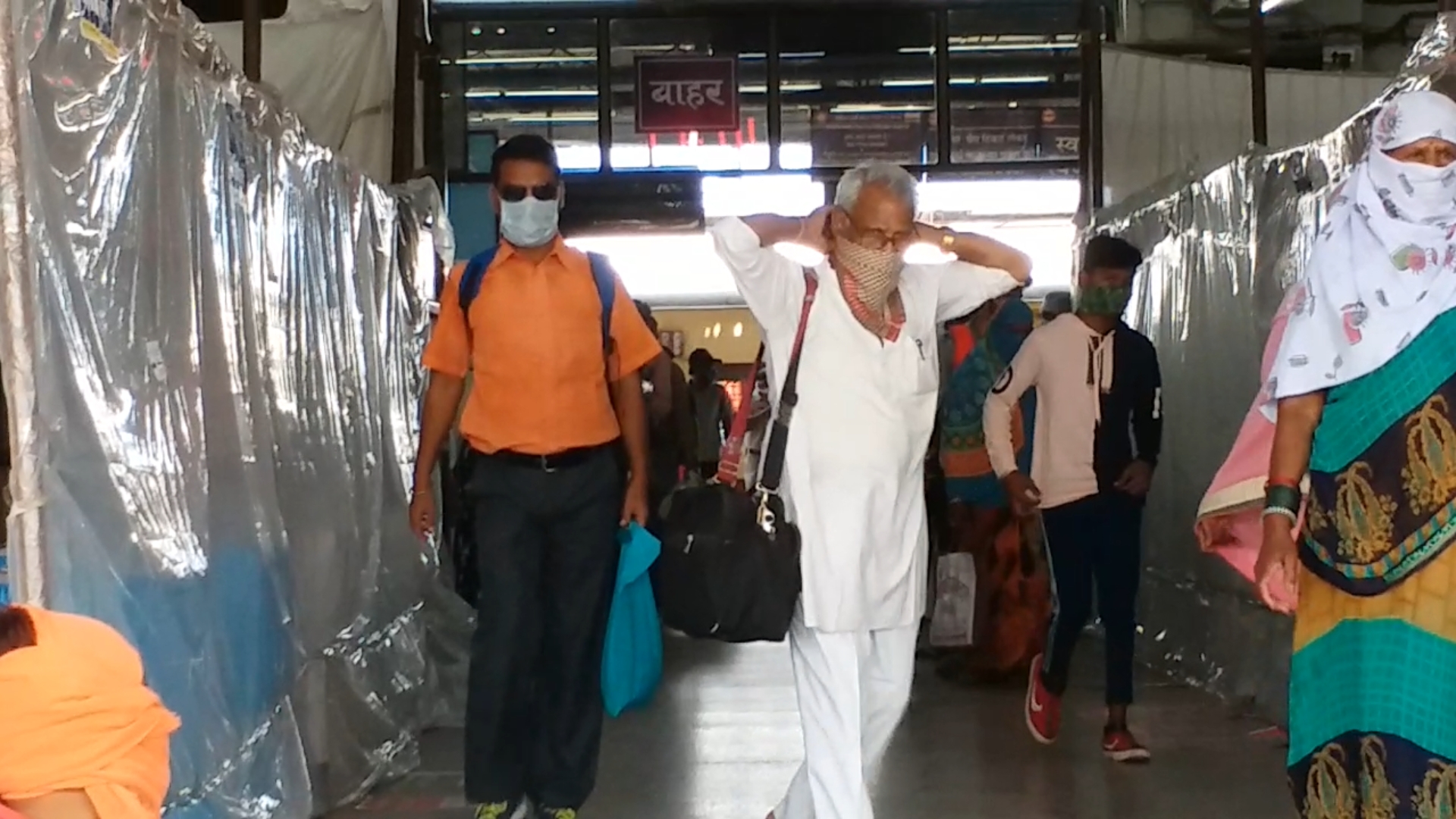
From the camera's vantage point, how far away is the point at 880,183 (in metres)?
3.55

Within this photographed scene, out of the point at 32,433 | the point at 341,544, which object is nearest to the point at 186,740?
the point at 32,433

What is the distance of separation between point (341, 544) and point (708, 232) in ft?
5.12

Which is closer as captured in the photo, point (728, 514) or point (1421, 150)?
point (1421, 150)

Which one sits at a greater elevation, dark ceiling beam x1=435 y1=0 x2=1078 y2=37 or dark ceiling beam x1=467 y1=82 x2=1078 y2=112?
dark ceiling beam x1=435 y1=0 x2=1078 y2=37

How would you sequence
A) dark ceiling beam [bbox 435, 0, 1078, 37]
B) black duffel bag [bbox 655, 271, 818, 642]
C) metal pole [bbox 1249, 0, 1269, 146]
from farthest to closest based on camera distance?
Answer: 1. dark ceiling beam [bbox 435, 0, 1078, 37]
2. metal pole [bbox 1249, 0, 1269, 146]
3. black duffel bag [bbox 655, 271, 818, 642]

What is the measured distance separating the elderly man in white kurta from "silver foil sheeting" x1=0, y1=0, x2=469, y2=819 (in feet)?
3.57

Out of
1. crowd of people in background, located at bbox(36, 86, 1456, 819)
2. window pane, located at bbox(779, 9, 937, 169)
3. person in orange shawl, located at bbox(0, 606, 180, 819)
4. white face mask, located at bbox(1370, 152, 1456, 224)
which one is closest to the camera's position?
person in orange shawl, located at bbox(0, 606, 180, 819)

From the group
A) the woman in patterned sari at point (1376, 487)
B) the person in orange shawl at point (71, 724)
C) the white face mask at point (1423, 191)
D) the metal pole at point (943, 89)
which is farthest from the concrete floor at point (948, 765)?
the metal pole at point (943, 89)

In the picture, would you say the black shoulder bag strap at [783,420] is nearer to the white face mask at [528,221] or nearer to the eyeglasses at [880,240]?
the eyeglasses at [880,240]

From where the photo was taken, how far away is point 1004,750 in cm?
521

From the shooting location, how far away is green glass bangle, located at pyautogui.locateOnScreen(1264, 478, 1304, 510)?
276 centimetres

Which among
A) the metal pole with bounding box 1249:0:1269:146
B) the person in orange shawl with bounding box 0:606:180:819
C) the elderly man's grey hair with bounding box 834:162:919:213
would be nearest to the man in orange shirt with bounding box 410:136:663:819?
the elderly man's grey hair with bounding box 834:162:919:213

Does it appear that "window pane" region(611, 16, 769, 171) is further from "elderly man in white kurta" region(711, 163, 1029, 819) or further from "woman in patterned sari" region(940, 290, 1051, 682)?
"elderly man in white kurta" region(711, 163, 1029, 819)

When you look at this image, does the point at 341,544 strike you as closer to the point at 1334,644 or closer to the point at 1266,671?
the point at 1334,644
